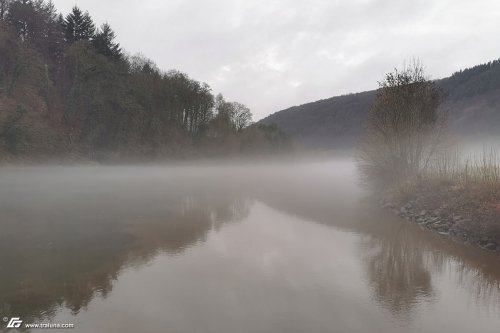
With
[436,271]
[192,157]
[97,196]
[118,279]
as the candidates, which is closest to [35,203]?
[97,196]

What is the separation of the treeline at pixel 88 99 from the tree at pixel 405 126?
1278 inches

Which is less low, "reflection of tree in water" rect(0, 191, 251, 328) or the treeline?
the treeline

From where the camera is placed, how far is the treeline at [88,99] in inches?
1709

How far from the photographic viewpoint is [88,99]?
165 ft

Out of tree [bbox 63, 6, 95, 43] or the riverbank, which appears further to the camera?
tree [bbox 63, 6, 95, 43]

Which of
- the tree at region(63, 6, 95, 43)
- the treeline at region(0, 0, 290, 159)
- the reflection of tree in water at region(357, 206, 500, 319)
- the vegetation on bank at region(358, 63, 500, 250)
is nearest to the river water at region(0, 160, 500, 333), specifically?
the reflection of tree in water at region(357, 206, 500, 319)

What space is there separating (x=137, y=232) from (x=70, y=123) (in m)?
39.4

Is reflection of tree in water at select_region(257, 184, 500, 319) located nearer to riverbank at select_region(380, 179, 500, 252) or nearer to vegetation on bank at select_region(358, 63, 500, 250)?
riverbank at select_region(380, 179, 500, 252)

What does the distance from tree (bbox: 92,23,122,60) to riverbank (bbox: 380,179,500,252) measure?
5069 cm

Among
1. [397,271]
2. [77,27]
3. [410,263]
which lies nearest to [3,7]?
[77,27]

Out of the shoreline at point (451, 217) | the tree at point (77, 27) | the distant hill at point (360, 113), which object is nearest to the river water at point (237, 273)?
the shoreline at point (451, 217)

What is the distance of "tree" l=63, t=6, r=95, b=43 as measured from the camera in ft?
184

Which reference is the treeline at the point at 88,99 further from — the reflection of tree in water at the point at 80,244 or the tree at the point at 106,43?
the reflection of tree in water at the point at 80,244

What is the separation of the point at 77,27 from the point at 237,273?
188ft
